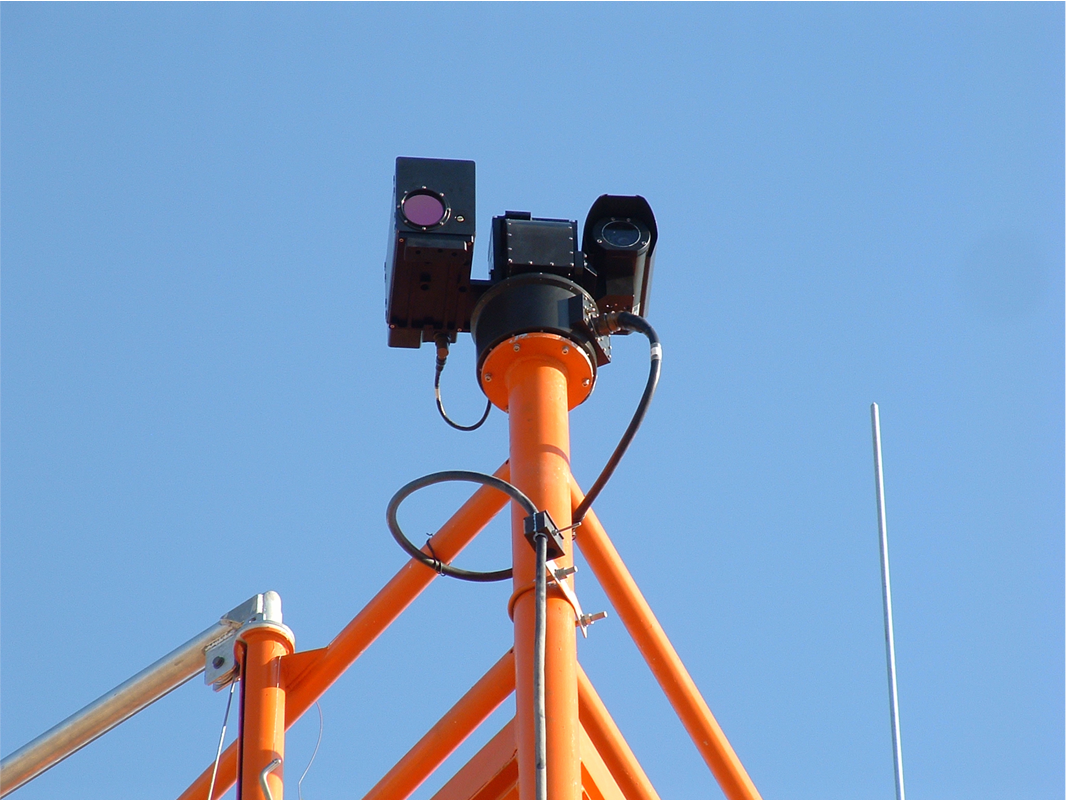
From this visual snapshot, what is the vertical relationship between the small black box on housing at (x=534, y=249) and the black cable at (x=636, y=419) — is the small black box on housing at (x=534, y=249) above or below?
above

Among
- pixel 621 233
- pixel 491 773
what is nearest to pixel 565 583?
pixel 491 773

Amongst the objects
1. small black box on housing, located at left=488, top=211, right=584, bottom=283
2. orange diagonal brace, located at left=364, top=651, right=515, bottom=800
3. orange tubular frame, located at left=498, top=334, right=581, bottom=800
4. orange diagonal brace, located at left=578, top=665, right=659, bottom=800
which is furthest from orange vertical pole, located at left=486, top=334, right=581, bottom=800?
orange diagonal brace, located at left=578, top=665, right=659, bottom=800

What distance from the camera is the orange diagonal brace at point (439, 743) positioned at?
4.05 m

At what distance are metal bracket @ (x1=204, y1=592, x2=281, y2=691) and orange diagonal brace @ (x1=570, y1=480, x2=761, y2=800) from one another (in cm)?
88

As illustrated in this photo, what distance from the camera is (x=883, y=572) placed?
15.0ft

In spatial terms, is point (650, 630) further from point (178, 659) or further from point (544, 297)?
point (178, 659)

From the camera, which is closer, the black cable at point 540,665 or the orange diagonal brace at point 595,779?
the black cable at point 540,665

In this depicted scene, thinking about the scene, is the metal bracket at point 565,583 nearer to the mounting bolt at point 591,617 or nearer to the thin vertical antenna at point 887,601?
the mounting bolt at point 591,617

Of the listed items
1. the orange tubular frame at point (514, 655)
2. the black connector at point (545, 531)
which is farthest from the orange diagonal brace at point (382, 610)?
the black connector at point (545, 531)

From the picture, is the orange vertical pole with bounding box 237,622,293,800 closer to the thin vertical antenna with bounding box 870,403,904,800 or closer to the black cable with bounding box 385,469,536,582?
the black cable with bounding box 385,469,536,582

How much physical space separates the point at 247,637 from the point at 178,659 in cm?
24

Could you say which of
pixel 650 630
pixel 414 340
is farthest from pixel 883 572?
pixel 414 340

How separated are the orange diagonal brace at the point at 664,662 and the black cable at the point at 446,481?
326 millimetres

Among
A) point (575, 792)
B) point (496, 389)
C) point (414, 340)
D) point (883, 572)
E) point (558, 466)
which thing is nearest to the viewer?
point (575, 792)
